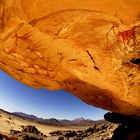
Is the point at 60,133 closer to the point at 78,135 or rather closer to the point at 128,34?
the point at 78,135

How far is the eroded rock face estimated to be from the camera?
6.62 m

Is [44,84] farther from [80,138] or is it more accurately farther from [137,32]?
[80,138]

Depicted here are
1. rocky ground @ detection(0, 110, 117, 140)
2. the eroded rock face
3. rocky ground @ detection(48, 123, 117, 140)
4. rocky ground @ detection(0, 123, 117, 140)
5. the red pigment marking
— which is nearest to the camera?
the eroded rock face

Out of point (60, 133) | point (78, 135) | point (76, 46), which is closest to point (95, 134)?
point (78, 135)

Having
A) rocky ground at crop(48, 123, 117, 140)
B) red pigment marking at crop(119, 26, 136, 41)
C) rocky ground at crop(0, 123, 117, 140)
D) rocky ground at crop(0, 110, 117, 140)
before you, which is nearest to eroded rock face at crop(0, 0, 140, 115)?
red pigment marking at crop(119, 26, 136, 41)

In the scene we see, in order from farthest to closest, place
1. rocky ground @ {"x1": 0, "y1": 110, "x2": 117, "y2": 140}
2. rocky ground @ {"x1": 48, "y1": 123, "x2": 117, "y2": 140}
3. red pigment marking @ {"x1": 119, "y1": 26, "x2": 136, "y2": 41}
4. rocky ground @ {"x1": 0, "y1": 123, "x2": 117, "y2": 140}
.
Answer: rocky ground @ {"x1": 48, "y1": 123, "x2": 117, "y2": 140} < rocky ground @ {"x1": 0, "y1": 110, "x2": 117, "y2": 140} < rocky ground @ {"x1": 0, "y1": 123, "x2": 117, "y2": 140} < red pigment marking @ {"x1": 119, "y1": 26, "x2": 136, "y2": 41}

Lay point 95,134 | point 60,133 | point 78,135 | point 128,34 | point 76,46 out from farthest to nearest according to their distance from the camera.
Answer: point 60,133, point 78,135, point 95,134, point 76,46, point 128,34

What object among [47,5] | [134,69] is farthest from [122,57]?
[47,5]

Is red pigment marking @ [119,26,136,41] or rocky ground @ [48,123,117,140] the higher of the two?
red pigment marking @ [119,26,136,41]

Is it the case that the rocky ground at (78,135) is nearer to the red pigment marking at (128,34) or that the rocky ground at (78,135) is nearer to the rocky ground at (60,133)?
the rocky ground at (60,133)

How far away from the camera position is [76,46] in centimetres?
794

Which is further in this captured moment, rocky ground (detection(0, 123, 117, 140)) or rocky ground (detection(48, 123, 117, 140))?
rocky ground (detection(48, 123, 117, 140))

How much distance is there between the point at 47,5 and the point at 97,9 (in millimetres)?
1339

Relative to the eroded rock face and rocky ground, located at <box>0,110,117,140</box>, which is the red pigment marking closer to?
the eroded rock face
